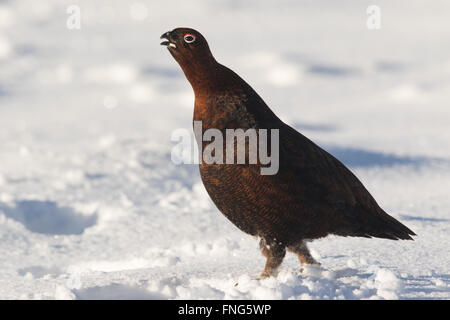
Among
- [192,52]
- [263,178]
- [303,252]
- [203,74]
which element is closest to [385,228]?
[303,252]

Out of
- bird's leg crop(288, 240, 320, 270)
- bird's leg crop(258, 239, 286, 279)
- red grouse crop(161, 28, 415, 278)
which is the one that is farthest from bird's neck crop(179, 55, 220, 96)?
bird's leg crop(288, 240, 320, 270)

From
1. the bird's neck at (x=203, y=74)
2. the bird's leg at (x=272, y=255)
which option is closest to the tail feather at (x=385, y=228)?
the bird's leg at (x=272, y=255)

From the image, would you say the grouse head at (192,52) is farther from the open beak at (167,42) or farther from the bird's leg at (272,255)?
the bird's leg at (272,255)

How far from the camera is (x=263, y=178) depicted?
4191mm

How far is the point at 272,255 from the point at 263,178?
0.61m

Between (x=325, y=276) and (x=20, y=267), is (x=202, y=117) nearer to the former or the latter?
(x=325, y=276)

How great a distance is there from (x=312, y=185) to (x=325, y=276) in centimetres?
66

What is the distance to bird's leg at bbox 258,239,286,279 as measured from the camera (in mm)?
4434

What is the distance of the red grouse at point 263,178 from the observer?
4.21 metres

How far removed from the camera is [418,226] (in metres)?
6.64

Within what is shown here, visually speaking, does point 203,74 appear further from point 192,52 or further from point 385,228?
point 385,228

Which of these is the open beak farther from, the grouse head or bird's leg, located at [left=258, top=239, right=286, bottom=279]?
bird's leg, located at [left=258, top=239, right=286, bottom=279]
